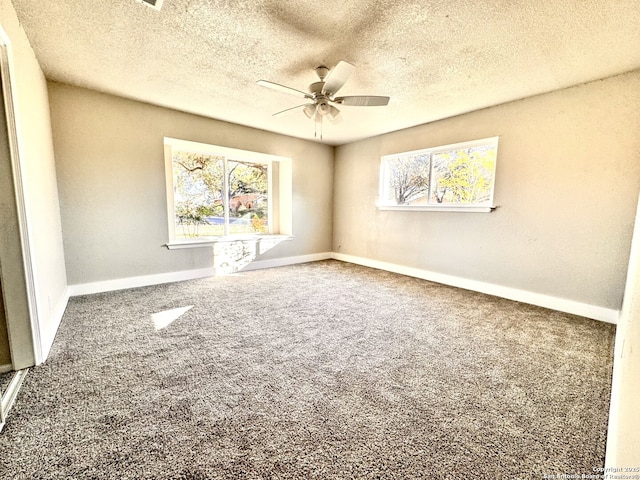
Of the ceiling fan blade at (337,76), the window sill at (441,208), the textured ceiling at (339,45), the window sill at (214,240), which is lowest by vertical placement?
the window sill at (214,240)

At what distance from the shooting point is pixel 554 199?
298 cm

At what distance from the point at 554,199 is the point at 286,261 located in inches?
162

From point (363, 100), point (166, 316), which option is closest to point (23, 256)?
point (166, 316)

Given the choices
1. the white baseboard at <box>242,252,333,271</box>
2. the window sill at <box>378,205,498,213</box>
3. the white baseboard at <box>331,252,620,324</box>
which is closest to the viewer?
the white baseboard at <box>331,252,620,324</box>

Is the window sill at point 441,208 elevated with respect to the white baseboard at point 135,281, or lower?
elevated

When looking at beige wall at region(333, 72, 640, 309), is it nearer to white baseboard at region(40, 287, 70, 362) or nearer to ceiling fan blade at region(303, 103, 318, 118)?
ceiling fan blade at region(303, 103, 318, 118)

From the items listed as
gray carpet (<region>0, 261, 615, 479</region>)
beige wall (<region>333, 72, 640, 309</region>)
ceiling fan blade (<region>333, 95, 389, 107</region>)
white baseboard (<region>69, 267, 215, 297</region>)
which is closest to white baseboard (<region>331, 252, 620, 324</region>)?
beige wall (<region>333, 72, 640, 309</region>)

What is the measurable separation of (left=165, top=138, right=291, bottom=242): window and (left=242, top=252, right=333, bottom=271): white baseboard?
0.60 metres

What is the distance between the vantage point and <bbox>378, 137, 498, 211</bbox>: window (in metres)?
3.60

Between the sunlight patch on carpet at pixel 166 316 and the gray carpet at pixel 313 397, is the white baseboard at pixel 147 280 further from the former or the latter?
the sunlight patch on carpet at pixel 166 316

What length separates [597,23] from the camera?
185 cm

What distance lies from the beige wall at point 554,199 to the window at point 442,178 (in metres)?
0.14

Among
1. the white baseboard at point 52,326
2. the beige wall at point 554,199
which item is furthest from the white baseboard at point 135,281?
the beige wall at point 554,199

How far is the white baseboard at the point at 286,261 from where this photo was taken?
189 inches
